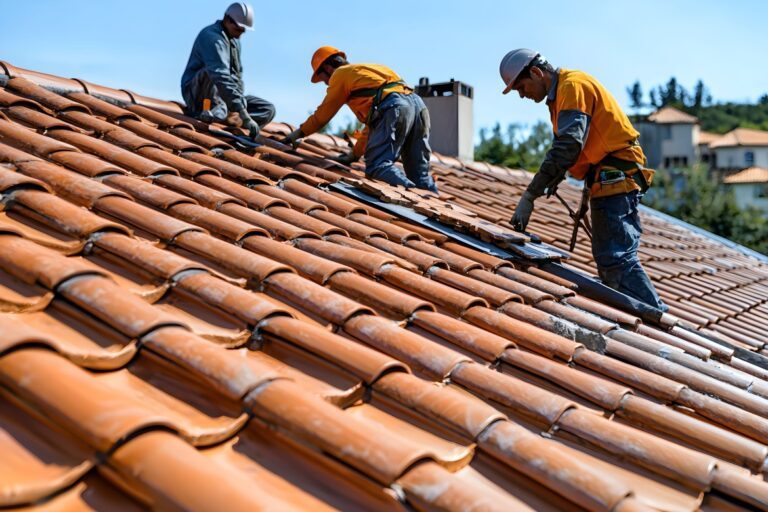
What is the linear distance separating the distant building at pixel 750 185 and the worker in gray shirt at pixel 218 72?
50.8 meters

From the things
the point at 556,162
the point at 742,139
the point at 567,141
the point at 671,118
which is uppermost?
the point at 671,118

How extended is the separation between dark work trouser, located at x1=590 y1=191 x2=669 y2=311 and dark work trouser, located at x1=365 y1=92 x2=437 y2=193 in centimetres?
155

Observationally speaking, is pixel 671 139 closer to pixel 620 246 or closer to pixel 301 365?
pixel 620 246

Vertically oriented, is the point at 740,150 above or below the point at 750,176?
above

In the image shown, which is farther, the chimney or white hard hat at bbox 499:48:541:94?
the chimney

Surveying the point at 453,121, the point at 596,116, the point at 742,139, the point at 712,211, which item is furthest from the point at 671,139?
the point at 596,116

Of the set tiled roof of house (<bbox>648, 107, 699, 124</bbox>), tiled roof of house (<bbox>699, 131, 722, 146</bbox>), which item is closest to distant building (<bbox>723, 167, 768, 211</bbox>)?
tiled roof of house (<bbox>648, 107, 699, 124</bbox>)

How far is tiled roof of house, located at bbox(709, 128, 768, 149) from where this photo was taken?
5623 cm

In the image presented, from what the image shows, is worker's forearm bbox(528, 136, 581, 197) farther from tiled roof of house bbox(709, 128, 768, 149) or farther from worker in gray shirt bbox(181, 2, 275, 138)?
tiled roof of house bbox(709, 128, 768, 149)

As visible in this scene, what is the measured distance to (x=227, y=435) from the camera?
1.58m

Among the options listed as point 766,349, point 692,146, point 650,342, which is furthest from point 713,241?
point 692,146

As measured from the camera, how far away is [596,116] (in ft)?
14.3

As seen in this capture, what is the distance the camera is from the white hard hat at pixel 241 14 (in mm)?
6086

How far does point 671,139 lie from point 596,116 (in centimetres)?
5787
